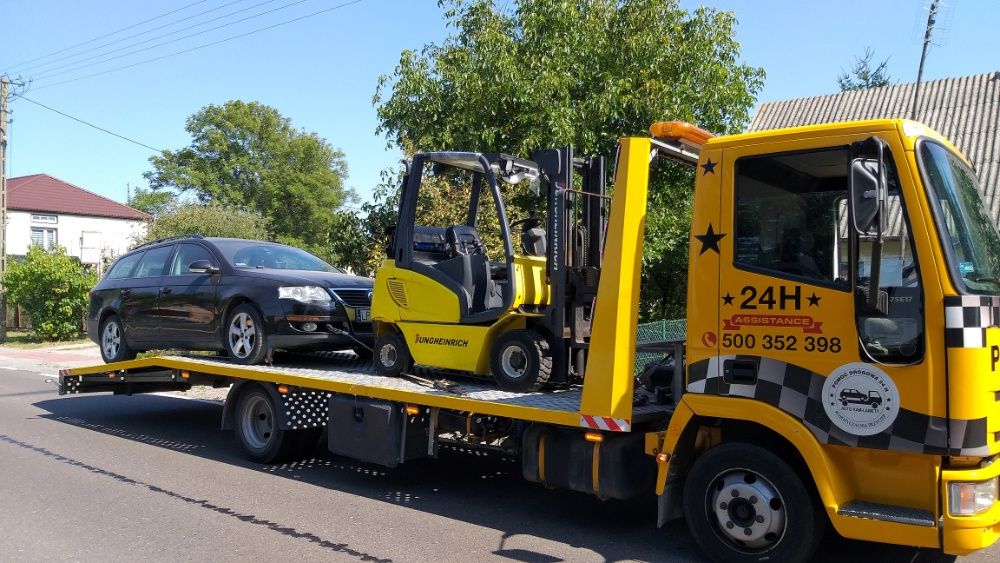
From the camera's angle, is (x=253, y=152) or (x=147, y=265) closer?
(x=147, y=265)

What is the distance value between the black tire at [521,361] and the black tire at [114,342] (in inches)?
228

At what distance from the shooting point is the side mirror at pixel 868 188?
3867mm

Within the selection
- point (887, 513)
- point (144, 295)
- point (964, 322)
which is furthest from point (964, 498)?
point (144, 295)

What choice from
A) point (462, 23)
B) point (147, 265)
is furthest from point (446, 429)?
point (462, 23)

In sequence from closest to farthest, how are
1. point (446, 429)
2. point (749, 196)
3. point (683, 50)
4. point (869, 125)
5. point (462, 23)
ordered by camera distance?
point (869, 125)
point (749, 196)
point (446, 429)
point (683, 50)
point (462, 23)

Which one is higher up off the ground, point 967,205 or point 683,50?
point 683,50

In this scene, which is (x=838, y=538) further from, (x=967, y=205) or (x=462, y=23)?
(x=462, y=23)

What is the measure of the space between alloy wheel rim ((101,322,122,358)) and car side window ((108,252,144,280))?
619 mm

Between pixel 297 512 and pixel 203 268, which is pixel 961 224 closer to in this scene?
pixel 297 512

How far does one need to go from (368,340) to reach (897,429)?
564cm

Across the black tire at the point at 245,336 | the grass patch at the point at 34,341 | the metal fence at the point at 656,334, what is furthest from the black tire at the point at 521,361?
the grass patch at the point at 34,341

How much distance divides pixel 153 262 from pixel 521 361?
5740 mm

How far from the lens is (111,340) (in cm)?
1012

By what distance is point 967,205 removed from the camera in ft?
14.4
